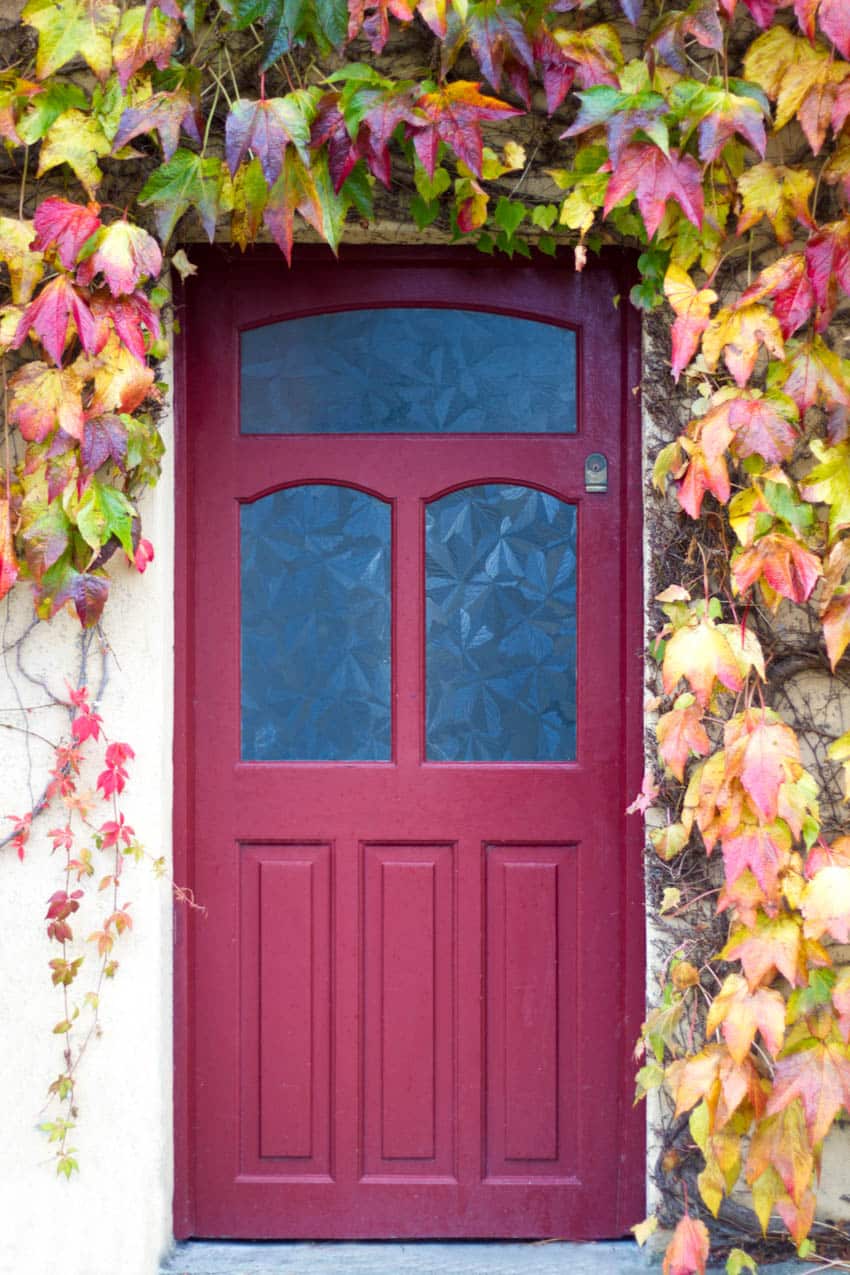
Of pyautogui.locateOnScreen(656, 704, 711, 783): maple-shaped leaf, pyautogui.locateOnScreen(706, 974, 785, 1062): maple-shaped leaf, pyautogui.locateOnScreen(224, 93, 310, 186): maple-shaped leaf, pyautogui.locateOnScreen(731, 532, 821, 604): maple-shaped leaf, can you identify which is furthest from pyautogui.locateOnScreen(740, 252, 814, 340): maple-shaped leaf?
pyautogui.locateOnScreen(706, 974, 785, 1062): maple-shaped leaf

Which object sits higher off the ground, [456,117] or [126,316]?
[456,117]

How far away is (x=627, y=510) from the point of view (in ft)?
8.35

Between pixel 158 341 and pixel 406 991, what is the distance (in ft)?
4.98

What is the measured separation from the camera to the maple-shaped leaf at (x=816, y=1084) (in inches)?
76.5

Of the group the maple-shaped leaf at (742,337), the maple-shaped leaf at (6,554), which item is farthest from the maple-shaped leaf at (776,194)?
the maple-shaped leaf at (6,554)

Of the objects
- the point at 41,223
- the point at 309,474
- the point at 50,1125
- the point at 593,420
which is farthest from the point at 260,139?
the point at 50,1125

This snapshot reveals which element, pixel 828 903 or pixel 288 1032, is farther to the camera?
pixel 288 1032

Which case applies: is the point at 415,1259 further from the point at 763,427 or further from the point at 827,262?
the point at 827,262

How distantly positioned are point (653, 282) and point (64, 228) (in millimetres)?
1174

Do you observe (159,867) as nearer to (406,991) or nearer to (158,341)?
(406,991)

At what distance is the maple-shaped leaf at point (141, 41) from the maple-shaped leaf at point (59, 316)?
407mm

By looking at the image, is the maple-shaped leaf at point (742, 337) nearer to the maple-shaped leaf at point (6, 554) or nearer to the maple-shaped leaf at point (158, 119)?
the maple-shaped leaf at point (158, 119)

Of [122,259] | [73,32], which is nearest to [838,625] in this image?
[122,259]

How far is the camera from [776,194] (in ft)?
7.22
